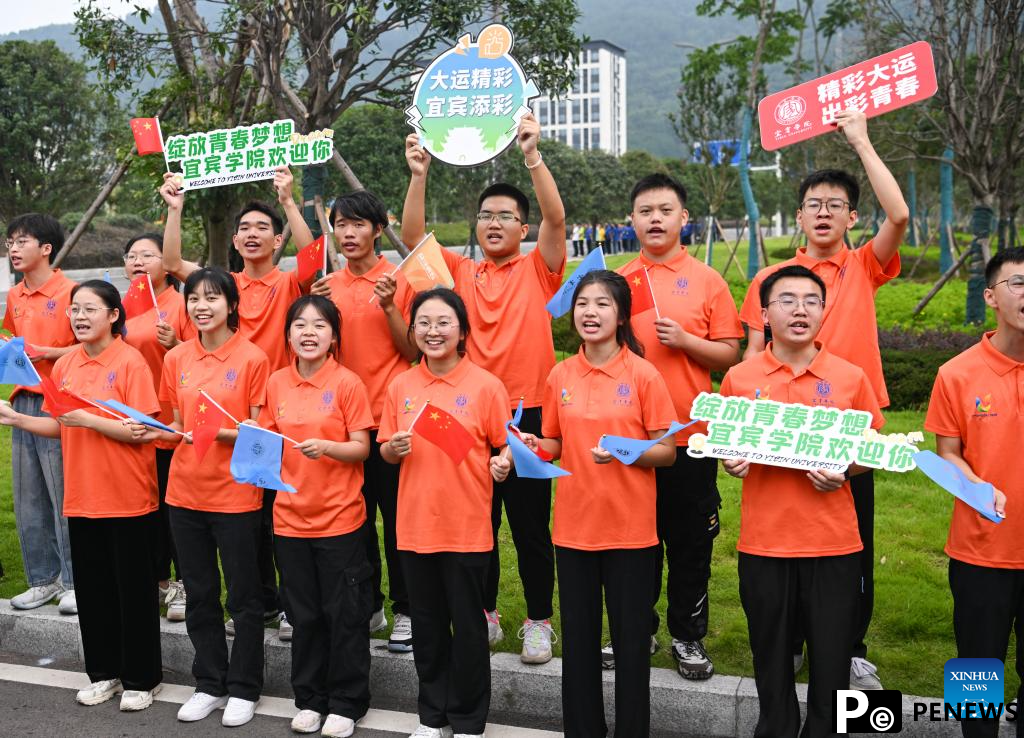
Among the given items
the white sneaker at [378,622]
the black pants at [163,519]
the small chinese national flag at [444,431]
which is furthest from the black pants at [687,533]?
the black pants at [163,519]

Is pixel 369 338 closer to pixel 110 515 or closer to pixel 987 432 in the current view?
pixel 110 515

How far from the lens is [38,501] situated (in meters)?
5.19

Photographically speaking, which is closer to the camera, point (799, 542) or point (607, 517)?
point (799, 542)

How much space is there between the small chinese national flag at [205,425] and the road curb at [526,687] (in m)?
1.11

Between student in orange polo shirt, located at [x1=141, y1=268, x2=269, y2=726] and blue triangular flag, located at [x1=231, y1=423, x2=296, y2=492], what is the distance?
1.22 feet

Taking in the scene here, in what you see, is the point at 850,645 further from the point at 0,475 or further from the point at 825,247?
the point at 0,475

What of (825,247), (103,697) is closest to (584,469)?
(825,247)

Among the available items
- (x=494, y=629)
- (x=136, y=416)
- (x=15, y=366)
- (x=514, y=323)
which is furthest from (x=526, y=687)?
(x=15, y=366)

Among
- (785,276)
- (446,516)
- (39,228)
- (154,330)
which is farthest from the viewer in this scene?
(39,228)

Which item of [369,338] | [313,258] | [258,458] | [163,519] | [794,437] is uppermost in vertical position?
[313,258]

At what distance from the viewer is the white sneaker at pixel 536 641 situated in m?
4.30

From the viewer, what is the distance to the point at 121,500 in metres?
4.25

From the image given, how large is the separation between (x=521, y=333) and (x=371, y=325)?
693mm

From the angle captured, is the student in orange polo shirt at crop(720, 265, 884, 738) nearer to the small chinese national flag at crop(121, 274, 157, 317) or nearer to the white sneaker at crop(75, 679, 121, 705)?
the white sneaker at crop(75, 679, 121, 705)
